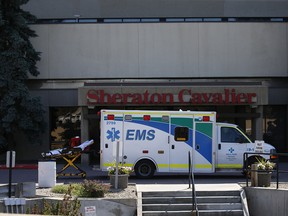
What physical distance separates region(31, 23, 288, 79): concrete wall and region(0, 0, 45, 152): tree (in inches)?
90.6

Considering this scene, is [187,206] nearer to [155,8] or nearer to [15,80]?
[15,80]

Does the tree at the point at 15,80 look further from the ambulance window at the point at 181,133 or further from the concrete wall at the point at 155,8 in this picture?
the ambulance window at the point at 181,133

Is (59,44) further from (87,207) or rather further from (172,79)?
(87,207)

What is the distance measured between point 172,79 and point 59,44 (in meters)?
6.91

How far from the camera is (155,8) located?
3344 centimetres

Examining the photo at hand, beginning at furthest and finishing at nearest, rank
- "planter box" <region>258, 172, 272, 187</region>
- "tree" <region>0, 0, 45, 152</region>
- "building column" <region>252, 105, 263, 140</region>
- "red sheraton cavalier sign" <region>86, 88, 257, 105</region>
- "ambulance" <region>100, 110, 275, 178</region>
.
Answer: "building column" <region>252, 105, 263, 140</region> < "red sheraton cavalier sign" <region>86, 88, 257, 105</region> < "tree" <region>0, 0, 45, 152</region> < "ambulance" <region>100, 110, 275, 178</region> < "planter box" <region>258, 172, 272, 187</region>

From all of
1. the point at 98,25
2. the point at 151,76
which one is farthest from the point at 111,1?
the point at 151,76

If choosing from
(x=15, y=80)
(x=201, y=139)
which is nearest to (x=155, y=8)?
(x=15, y=80)

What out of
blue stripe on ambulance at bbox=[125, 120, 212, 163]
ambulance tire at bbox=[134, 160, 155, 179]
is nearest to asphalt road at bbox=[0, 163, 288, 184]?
ambulance tire at bbox=[134, 160, 155, 179]

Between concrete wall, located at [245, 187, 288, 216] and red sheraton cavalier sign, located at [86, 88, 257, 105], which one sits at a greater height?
red sheraton cavalier sign, located at [86, 88, 257, 105]

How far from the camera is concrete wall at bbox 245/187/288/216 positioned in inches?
598

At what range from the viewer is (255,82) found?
30172 mm

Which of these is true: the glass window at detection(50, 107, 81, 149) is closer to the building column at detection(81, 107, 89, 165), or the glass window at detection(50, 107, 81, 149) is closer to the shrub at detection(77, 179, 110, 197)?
the building column at detection(81, 107, 89, 165)

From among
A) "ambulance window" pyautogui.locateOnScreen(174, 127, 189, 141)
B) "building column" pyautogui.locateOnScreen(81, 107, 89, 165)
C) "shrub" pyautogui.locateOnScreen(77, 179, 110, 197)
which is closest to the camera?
"shrub" pyautogui.locateOnScreen(77, 179, 110, 197)
